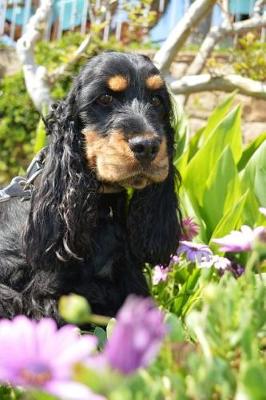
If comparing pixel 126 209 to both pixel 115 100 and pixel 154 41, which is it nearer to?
pixel 115 100

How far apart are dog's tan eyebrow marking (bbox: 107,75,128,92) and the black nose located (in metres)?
0.32

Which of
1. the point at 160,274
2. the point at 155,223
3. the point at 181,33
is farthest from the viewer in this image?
the point at 181,33

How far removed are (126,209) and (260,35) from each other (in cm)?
520

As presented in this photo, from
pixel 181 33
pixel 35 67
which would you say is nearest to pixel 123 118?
pixel 181 33

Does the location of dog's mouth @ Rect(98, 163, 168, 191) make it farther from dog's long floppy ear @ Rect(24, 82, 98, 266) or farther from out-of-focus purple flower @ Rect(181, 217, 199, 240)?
out-of-focus purple flower @ Rect(181, 217, 199, 240)

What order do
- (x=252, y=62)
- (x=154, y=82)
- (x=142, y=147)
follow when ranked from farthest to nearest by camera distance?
(x=252, y=62) < (x=154, y=82) < (x=142, y=147)

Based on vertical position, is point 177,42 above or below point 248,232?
below

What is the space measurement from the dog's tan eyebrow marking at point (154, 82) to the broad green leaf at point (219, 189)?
939mm

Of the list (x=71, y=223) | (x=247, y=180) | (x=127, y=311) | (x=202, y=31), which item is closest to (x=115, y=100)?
(x=71, y=223)

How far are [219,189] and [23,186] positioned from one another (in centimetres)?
121

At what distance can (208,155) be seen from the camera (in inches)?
162

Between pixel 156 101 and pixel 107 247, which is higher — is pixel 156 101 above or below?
above

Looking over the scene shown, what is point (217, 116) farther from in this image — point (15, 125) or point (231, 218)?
point (15, 125)

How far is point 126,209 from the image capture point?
3.19 meters
